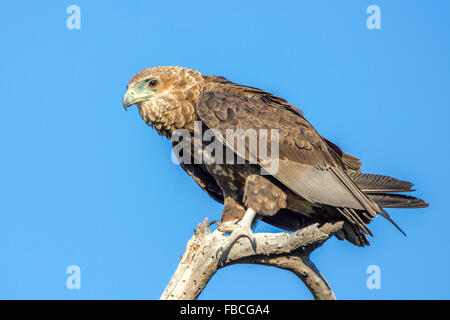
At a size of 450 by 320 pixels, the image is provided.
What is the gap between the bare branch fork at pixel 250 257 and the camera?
23.2 feet

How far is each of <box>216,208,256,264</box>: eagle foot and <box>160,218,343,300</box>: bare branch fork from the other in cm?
5

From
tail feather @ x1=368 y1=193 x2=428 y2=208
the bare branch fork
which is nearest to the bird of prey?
tail feather @ x1=368 y1=193 x2=428 y2=208

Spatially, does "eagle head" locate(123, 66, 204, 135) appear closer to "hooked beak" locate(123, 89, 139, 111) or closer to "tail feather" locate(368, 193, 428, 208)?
"hooked beak" locate(123, 89, 139, 111)

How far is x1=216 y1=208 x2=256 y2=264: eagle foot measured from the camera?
7.22 m

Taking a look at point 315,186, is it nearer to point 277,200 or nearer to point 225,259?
point 277,200

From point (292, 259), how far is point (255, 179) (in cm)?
113

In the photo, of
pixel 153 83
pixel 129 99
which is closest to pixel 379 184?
pixel 153 83

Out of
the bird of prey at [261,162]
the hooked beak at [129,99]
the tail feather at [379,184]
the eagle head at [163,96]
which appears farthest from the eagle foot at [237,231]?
the hooked beak at [129,99]

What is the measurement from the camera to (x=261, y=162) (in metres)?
7.68

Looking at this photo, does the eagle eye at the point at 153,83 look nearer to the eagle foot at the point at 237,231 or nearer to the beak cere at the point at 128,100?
the beak cere at the point at 128,100

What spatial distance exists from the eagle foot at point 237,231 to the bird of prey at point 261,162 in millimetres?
17

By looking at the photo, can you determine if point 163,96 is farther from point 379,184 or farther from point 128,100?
point 379,184

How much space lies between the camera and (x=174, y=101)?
8.00 meters
